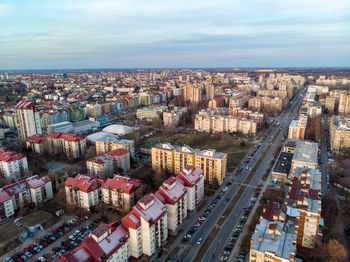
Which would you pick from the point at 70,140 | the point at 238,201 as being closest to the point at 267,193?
the point at 238,201

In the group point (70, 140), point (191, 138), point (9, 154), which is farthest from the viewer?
point (191, 138)

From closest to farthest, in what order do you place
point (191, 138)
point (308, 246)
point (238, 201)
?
point (308, 246) < point (238, 201) < point (191, 138)

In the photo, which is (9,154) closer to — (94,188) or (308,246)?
(94,188)

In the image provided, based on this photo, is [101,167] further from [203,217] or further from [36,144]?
[36,144]

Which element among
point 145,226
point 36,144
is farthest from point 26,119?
point 145,226

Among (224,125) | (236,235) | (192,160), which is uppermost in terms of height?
(192,160)

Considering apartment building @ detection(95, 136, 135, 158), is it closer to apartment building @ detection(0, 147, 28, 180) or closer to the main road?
apartment building @ detection(0, 147, 28, 180)
